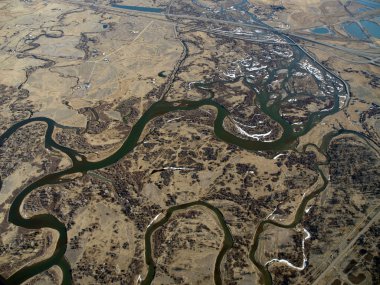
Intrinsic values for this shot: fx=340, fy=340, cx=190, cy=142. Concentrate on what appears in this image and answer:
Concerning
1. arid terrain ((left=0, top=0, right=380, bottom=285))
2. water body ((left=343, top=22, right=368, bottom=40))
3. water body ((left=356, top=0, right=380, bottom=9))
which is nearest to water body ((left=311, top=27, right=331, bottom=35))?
arid terrain ((left=0, top=0, right=380, bottom=285))

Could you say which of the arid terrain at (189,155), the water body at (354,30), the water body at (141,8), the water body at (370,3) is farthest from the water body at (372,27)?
the water body at (141,8)

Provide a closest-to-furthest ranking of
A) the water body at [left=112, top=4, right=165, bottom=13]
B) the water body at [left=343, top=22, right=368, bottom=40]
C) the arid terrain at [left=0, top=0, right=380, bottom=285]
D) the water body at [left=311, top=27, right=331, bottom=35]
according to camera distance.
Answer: the arid terrain at [left=0, top=0, right=380, bottom=285] < the water body at [left=343, top=22, right=368, bottom=40] < the water body at [left=311, top=27, right=331, bottom=35] < the water body at [left=112, top=4, right=165, bottom=13]

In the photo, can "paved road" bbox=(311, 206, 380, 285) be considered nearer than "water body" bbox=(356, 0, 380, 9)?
Yes

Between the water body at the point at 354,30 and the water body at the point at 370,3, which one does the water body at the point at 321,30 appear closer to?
the water body at the point at 354,30

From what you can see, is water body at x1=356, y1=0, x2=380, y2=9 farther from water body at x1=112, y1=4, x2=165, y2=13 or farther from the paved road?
the paved road

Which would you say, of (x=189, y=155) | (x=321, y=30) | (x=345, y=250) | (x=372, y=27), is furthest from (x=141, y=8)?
(x=345, y=250)

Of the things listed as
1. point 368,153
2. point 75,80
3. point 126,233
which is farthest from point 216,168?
point 75,80

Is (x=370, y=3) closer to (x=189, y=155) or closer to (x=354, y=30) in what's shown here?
(x=354, y=30)
